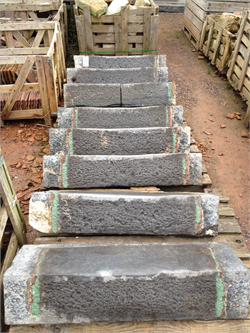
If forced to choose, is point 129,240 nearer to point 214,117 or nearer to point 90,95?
point 90,95

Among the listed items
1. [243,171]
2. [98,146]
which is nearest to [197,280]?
[98,146]

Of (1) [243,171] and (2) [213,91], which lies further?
(2) [213,91]

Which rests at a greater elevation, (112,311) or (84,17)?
(84,17)

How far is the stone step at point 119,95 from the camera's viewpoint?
197 inches

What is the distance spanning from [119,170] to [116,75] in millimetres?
2685

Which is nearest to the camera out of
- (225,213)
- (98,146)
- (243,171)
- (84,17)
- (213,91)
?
(225,213)

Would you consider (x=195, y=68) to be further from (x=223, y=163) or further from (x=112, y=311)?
(x=112, y=311)

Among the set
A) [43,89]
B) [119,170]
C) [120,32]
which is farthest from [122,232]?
[120,32]

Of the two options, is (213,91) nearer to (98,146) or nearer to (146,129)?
(146,129)

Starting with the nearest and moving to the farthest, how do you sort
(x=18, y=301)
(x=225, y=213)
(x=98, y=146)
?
(x=18, y=301) < (x=225, y=213) < (x=98, y=146)

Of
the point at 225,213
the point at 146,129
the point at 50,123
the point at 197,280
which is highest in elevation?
the point at 146,129

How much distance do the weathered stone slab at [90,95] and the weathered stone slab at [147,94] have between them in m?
0.20

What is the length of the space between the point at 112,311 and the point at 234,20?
859 cm

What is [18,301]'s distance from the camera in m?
2.49
